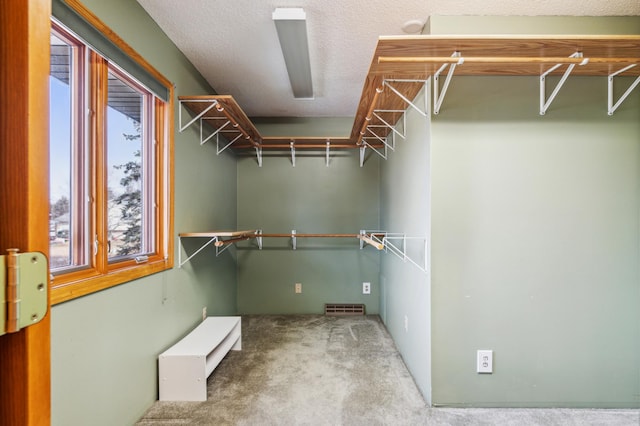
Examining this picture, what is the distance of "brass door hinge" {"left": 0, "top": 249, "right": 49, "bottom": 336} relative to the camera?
0.36 meters

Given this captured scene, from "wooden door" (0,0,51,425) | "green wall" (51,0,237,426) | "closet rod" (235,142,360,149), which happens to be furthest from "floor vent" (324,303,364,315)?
"wooden door" (0,0,51,425)

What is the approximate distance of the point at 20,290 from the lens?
0.38 metres

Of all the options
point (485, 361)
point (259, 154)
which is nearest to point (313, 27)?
point (259, 154)

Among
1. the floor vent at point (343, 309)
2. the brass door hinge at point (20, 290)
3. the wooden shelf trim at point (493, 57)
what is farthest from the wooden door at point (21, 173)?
the floor vent at point (343, 309)

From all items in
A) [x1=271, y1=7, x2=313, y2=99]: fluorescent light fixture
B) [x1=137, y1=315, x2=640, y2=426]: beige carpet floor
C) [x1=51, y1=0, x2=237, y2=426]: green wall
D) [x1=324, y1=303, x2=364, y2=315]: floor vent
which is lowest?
[x1=137, y1=315, x2=640, y2=426]: beige carpet floor

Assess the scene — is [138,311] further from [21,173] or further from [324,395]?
[21,173]

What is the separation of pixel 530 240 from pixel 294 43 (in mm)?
1942

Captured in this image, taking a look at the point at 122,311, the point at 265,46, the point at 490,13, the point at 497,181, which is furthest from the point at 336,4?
the point at 122,311

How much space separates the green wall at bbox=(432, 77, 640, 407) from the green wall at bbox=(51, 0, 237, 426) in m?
1.74

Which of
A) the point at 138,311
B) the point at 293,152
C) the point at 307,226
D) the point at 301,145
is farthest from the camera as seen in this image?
the point at 307,226

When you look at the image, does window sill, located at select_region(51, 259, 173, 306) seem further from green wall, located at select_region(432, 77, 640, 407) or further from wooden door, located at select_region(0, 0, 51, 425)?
green wall, located at select_region(432, 77, 640, 407)

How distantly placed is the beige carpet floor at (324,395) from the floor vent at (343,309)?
0.66 m

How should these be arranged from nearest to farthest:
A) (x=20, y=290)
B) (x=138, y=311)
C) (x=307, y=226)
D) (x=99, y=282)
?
1. (x=20, y=290)
2. (x=99, y=282)
3. (x=138, y=311)
4. (x=307, y=226)

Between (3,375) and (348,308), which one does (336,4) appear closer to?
(3,375)
